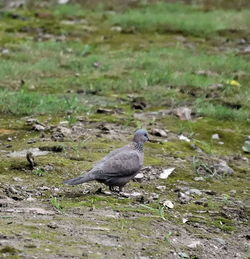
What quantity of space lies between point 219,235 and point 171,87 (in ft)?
24.5

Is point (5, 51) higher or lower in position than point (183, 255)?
lower

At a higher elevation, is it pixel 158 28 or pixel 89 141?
pixel 89 141

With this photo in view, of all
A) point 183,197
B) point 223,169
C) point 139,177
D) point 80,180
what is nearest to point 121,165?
point 80,180

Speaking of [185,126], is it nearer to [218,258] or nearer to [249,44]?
[218,258]

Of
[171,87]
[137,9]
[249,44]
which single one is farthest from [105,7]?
[171,87]

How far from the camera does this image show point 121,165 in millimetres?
7996

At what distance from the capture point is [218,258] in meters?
6.72

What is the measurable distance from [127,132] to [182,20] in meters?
12.2

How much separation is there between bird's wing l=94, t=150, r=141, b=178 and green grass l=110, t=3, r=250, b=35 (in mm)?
14075

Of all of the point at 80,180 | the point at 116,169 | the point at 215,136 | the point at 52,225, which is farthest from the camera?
the point at 215,136

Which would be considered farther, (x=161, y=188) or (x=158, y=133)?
(x=158, y=133)

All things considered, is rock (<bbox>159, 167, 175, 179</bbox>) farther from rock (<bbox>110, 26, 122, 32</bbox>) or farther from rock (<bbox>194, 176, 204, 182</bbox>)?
rock (<bbox>110, 26, 122, 32</bbox>)

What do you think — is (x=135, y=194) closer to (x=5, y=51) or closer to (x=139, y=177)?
(x=139, y=177)

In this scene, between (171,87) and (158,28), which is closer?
(171,87)
